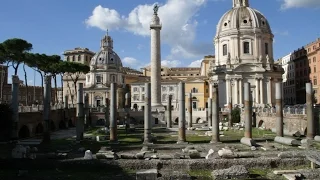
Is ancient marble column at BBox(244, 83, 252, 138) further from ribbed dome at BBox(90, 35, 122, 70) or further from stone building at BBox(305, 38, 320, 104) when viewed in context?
ribbed dome at BBox(90, 35, 122, 70)

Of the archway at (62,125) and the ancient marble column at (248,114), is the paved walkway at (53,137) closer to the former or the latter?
the archway at (62,125)

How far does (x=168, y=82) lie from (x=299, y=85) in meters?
28.9

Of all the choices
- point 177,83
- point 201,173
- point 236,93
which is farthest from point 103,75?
point 201,173

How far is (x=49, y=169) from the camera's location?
1727cm

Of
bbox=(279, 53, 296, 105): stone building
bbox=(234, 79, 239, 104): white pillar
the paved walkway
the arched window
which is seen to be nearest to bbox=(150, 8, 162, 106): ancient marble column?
bbox=(234, 79, 239, 104): white pillar

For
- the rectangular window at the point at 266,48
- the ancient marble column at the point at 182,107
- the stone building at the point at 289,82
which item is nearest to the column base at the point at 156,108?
the rectangular window at the point at 266,48

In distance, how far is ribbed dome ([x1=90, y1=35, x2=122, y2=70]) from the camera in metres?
90.6

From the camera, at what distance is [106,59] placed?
3600 inches

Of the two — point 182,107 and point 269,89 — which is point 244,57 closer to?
point 269,89

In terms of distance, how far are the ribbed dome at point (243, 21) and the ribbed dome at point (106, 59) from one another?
1243 inches

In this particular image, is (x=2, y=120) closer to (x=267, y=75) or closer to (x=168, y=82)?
(x=267, y=75)

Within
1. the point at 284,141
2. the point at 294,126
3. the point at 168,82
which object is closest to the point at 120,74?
the point at 168,82

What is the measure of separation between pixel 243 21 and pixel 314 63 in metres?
14.7

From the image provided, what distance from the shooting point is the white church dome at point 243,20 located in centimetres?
6631
